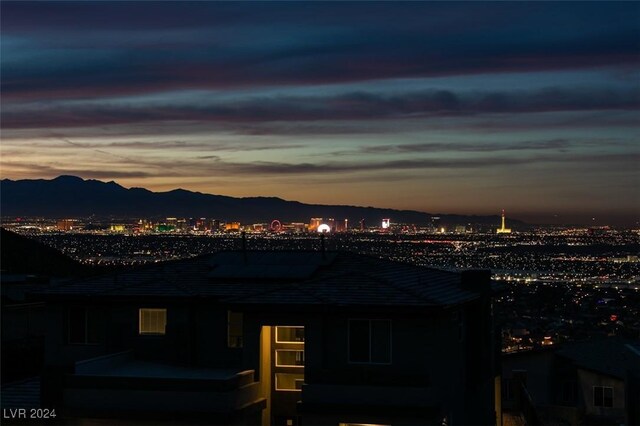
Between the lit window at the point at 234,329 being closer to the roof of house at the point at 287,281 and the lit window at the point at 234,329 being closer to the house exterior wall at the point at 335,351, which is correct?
the house exterior wall at the point at 335,351

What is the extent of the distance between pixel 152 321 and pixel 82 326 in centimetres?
183

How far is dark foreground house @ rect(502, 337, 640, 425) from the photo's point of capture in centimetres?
3119

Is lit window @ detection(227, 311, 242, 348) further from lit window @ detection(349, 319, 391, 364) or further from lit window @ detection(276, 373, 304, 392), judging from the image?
lit window @ detection(349, 319, 391, 364)

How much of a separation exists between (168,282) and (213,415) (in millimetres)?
4946

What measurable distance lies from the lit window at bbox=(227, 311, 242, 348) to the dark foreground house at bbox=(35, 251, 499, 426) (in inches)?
1.4

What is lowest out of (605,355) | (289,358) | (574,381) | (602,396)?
(602,396)

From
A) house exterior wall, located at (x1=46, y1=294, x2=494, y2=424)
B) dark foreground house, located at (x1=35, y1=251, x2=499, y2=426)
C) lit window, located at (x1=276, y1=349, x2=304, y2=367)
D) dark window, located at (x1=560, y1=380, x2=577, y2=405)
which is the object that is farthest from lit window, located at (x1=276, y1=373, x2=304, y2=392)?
dark window, located at (x1=560, y1=380, x2=577, y2=405)

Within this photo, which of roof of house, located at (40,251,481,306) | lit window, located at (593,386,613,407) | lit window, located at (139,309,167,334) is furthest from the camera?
lit window, located at (593,386,613,407)

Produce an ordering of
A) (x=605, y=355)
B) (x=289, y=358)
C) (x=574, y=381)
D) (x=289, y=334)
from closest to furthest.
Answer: (x=289, y=334) < (x=289, y=358) < (x=605, y=355) < (x=574, y=381)

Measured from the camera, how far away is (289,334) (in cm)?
2116

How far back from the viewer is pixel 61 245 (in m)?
133

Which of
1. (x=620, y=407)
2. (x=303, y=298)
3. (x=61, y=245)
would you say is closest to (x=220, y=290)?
(x=303, y=298)

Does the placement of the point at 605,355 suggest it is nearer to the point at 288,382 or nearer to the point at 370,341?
the point at 288,382

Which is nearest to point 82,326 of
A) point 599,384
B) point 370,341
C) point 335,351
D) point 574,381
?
point 335,351
